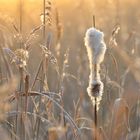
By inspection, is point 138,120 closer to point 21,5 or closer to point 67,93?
point 21,5

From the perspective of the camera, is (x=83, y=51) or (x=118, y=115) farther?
(x=83, y=51)

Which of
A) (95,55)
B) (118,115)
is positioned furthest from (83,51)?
(95,55)

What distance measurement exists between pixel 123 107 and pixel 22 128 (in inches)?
13.1

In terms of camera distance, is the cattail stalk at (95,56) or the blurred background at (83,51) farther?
the blurred background at (83,51)

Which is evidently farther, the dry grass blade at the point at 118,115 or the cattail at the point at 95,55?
the dry grass blade at the point at 118,115

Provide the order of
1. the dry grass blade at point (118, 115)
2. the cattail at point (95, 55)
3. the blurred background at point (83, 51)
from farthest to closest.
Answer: the blurred background at point (83, 51)
the dry grass blade at point (118, 115)
the cattail at point (95, 55)

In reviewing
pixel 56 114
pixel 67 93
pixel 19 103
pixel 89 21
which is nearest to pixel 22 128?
pixel 19 103

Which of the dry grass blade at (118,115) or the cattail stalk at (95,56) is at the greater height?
the cattail stalk at (95,56)

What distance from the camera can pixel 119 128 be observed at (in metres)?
1.71

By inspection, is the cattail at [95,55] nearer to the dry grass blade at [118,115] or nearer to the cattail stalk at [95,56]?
the cattail stalk at [95,56]

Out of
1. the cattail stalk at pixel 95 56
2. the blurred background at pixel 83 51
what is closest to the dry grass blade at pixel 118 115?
the blurred background at pixel 83 51

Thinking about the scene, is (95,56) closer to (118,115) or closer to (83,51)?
(118,115)

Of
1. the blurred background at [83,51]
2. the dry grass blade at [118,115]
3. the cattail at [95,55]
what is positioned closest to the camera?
the cattail at [95,55]

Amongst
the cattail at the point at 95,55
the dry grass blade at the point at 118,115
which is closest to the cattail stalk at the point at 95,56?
the cattail at the point at 95,55
